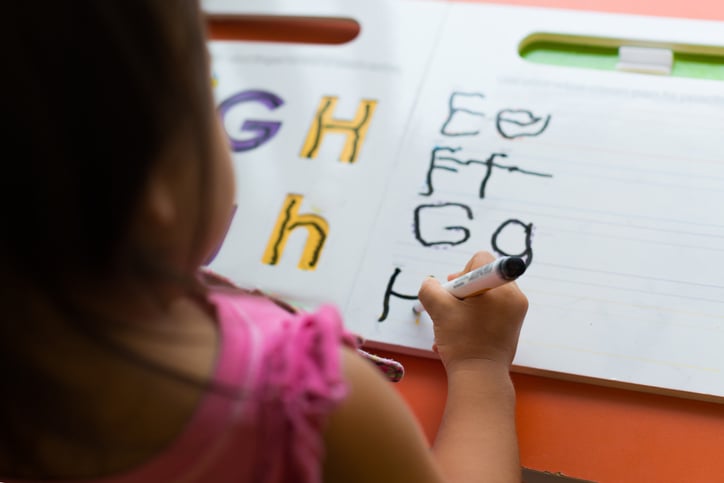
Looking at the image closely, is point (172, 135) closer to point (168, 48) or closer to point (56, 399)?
point (168, 48)

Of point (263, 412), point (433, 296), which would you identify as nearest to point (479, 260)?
point (433, 296)

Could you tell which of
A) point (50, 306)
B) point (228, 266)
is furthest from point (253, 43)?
point (50, 306)

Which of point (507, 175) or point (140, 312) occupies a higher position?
point (507, 175)

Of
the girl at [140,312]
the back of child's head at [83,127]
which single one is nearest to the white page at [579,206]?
the girl at [140,312]

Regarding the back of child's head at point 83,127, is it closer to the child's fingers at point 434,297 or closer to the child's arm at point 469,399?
the child's arm at point 469,399

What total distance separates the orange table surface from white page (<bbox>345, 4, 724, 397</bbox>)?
15 mm

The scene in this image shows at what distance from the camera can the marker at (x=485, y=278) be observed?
449 millimetres

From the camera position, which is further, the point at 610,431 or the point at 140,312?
the point at 610,431

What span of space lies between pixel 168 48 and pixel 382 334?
1.10 feet

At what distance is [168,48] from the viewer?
259mm

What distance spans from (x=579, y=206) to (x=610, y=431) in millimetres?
180

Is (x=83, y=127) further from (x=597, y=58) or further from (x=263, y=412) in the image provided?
(x=597, y=58)

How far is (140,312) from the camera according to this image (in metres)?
0.30

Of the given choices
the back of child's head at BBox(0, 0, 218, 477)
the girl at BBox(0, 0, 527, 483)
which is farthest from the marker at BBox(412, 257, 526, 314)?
the back of child's head at BBox(0, 0, 218, 477)
